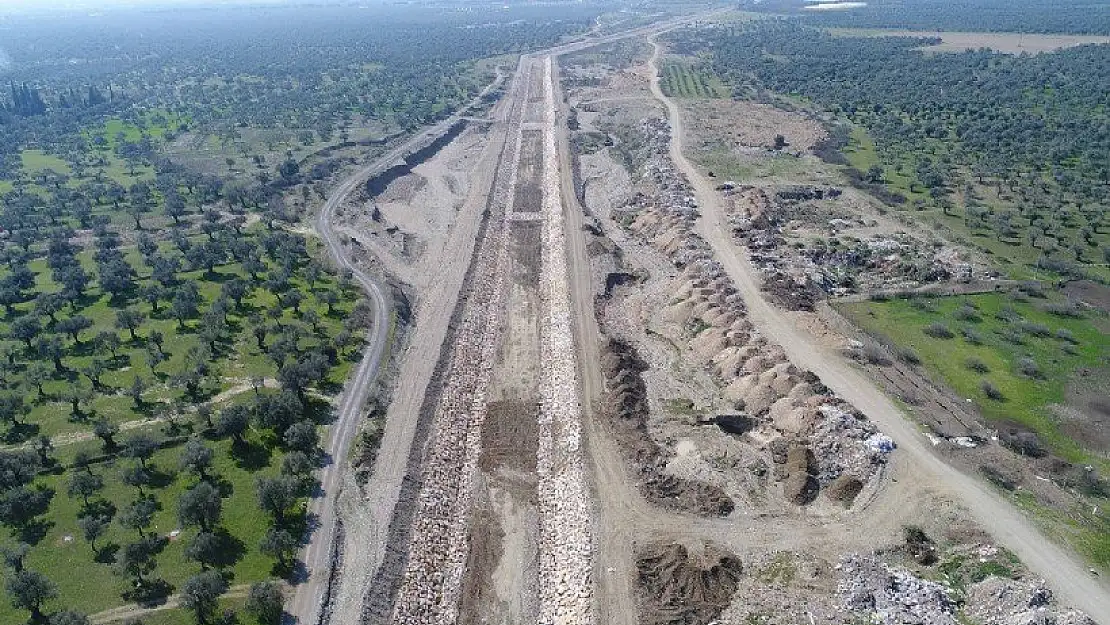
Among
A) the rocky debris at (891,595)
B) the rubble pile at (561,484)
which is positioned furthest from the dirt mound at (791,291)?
the rocky debris at (891,595)

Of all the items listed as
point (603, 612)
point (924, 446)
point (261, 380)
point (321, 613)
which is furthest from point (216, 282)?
point (924, 446)

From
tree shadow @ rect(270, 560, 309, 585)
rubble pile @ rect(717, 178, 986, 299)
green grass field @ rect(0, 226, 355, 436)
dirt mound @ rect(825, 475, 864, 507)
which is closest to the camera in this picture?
tree shadow @ rect(270, 560, 309, 585)

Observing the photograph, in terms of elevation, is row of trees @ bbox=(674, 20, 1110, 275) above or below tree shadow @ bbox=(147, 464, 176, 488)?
above

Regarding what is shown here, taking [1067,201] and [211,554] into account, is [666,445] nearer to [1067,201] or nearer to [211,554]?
[211,554]

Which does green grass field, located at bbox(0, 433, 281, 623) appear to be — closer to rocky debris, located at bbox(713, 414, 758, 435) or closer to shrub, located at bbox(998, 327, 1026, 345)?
rocky debris, located at bbox(713, 414, 758, 435)

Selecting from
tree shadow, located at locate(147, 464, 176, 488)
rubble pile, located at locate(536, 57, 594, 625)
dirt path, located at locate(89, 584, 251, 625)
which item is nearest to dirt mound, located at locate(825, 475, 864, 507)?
rubble pile, located at locate(536, 57, 594, 625)

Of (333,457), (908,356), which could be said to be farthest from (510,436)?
(908,356)
